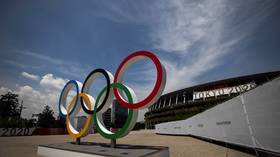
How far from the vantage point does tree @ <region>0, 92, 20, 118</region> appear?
186 ft

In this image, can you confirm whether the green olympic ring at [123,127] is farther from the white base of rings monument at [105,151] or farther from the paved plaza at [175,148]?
the paved plaza at [175,148]

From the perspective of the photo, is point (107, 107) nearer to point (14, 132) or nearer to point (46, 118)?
point (14, 132)

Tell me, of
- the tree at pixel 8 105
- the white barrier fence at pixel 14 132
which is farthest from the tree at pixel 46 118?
the white barrier fence at pixel 14 132

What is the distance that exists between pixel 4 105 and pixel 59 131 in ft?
96.2

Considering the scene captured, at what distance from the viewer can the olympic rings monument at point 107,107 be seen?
26.4 feet

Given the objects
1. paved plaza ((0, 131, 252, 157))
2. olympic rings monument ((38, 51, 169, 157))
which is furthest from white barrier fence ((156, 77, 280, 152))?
olympic rings monument ((38, 51, 169, 157))

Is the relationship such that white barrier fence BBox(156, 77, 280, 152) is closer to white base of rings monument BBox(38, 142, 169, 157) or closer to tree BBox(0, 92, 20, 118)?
white base of rings monument BBox(38, 142, 169, 157)

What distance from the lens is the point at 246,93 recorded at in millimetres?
8383

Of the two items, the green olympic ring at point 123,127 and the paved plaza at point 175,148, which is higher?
the green olympic ring at point 123,127

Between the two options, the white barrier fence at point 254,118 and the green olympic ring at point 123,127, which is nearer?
the white barrier fence at point 254,118

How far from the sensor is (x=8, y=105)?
5828 cm

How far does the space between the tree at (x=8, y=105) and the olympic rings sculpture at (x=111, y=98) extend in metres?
60.3

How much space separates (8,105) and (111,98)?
2630 inches

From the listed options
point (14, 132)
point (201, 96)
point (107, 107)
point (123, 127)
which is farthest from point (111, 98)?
point (201, 96)
